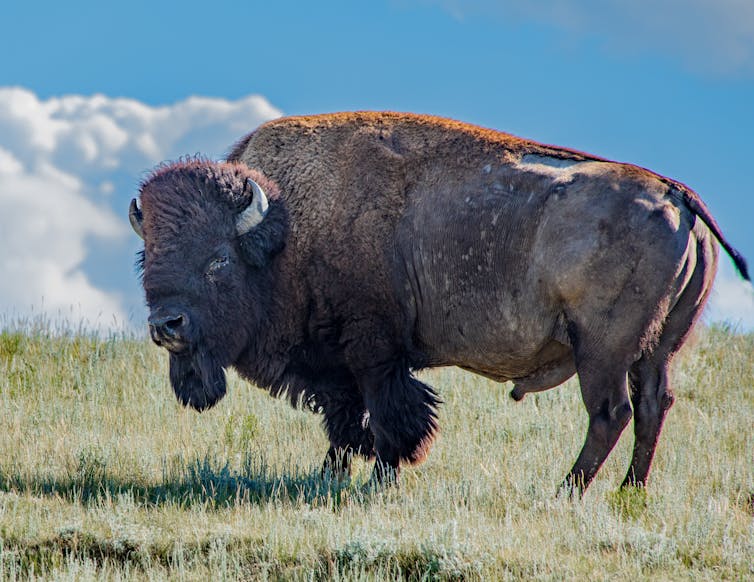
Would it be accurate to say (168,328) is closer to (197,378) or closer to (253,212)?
(197,378)

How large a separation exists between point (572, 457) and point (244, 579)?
4.02 m

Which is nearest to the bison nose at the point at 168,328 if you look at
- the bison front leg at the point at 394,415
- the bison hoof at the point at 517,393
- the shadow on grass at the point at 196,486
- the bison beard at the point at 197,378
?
the bison beard at the point at 197,378

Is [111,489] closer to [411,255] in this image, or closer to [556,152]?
[411,255]

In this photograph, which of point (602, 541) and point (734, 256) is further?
point (734, 256)

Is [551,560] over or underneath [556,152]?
underneath

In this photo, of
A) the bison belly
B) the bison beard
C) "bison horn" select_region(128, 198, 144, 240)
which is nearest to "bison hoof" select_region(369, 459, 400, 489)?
the bison belly

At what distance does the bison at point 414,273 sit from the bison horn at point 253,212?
14 mm

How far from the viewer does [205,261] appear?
7.31 m

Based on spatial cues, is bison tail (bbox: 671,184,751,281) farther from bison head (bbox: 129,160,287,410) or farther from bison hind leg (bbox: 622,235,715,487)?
bison head (bbox: 129,160,287,410)

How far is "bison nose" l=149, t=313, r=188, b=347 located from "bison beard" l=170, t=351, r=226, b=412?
1.01 feet

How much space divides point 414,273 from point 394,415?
1013 millimetres

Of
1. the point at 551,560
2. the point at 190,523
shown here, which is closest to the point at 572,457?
the point at 551,560

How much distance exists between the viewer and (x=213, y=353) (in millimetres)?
7461

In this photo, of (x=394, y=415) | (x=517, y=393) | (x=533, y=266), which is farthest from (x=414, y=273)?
(x=517, y=393)
